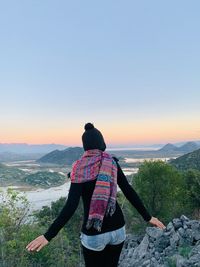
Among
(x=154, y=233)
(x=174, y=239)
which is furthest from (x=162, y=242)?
(x=154, y=233)

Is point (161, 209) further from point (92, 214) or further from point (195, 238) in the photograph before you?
point (92, 214)

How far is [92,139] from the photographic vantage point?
332cm

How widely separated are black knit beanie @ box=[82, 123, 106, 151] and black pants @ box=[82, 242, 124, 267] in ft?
2.94

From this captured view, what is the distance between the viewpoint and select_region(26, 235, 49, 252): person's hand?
10.0 feet

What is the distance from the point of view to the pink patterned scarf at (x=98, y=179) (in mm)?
3070

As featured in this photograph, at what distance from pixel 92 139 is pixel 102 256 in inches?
41.1

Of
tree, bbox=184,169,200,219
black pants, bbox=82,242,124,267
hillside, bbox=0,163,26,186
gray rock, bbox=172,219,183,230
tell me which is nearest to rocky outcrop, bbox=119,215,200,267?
gray rock, bbox=172,219,183,230

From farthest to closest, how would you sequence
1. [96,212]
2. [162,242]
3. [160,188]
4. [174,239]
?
[160,188] < [162,242] < [174,239] < [96,212]

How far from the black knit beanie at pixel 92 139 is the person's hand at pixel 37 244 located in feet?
2.93

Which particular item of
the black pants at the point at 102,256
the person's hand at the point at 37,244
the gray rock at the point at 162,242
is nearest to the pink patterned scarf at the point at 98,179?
the black pants at the point at 102,256

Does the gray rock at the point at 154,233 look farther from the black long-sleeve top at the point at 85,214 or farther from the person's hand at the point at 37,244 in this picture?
the person's hand at the point at 37,244

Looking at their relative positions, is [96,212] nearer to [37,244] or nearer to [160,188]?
[37,244]

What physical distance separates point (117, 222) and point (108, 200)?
0.74 ft

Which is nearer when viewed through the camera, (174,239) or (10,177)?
(174,239)
